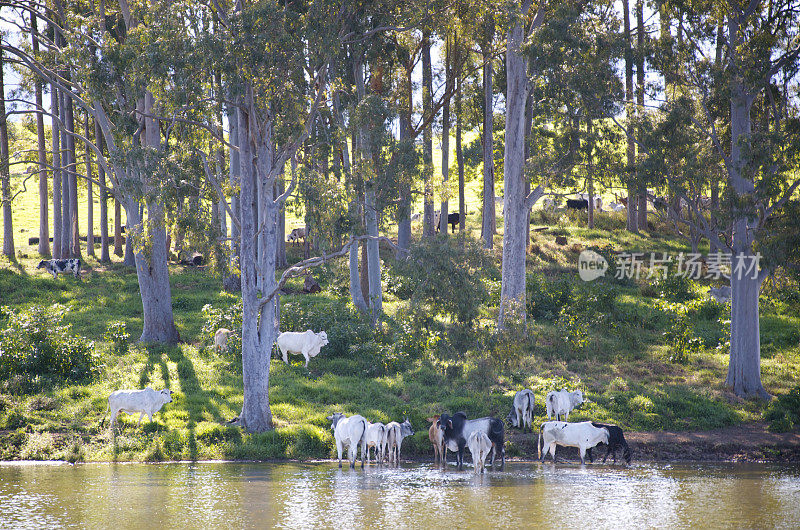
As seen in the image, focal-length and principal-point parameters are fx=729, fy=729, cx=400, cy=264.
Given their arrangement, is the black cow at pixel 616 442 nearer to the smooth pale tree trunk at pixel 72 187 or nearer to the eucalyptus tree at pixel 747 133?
the eucalyptus tree at pixel 747 133

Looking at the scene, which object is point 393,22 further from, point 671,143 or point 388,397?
point 388,397

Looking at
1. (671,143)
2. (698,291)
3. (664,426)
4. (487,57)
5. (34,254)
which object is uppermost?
(487,57)

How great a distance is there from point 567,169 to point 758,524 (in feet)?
51.3

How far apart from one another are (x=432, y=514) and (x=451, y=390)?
8562mm

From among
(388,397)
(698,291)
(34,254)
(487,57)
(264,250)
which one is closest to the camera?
(264,250)

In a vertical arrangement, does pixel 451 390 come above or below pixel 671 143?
below

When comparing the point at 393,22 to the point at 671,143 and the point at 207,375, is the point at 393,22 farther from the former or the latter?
the point at 207,375

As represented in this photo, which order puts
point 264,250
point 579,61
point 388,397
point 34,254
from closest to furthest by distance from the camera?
point 264,250, point 388,397, point 579,61, point 34,254

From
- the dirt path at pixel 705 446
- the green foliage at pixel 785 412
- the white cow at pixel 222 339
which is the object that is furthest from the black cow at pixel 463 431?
the white cow at pixel 222 339

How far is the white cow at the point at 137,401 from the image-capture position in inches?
648

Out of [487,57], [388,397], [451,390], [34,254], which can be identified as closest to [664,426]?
[451,390]

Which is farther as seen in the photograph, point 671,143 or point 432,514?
point 671,143

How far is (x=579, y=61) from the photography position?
78.5 feet

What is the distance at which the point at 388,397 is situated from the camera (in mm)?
19297
